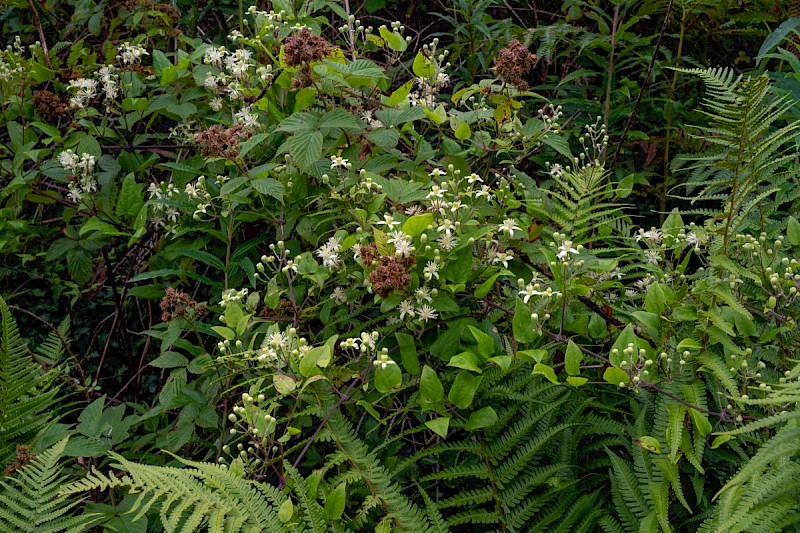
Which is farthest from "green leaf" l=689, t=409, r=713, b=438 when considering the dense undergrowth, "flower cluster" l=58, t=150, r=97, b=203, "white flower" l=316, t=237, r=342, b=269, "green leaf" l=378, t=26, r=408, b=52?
"flower cluster" l=58, t=150, r=97, b=203

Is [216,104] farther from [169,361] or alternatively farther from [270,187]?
[169,361]

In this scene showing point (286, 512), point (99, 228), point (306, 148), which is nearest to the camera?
point (286, 512)

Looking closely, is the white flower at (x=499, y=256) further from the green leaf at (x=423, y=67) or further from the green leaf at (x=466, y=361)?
the green leaf at (x=423, y=67)

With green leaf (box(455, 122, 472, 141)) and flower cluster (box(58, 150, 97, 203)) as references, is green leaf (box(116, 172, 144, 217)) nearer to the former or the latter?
flower cluster (box(58, 150, 97, 203))

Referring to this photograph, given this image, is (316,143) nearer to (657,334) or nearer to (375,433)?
(375,433)

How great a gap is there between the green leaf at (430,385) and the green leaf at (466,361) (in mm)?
46

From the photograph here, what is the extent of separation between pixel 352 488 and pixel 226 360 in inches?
16.4

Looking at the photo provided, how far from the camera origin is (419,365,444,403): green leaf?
5.35 feet

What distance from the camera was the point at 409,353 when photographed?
1.72 metres

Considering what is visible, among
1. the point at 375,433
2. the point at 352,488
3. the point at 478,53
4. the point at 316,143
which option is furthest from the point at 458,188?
the point at 478,53

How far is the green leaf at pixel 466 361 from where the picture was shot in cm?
161

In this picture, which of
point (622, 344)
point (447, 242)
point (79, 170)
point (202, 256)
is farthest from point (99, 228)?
point (622, 344)

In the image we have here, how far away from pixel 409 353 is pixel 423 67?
0.83m

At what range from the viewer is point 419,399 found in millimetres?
1676
